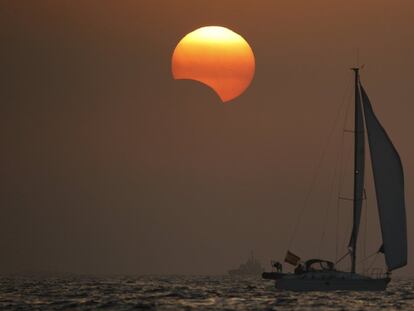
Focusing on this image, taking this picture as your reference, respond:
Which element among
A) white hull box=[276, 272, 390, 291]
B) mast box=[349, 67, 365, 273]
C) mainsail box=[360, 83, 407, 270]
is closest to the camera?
white hull box=[276, 272, 390, 291]

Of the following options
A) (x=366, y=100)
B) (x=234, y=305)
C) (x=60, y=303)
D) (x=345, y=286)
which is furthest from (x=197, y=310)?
(x=366, y=100)

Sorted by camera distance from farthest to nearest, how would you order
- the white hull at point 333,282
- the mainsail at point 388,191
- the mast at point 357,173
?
the mainsail at point 388,191 → the mast at point 357,173 → the white hull at point 333,282

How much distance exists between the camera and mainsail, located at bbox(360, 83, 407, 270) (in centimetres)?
9669

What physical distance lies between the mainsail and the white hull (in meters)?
2.17

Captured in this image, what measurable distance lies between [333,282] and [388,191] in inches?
364

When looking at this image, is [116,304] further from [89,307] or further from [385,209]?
[385,209]

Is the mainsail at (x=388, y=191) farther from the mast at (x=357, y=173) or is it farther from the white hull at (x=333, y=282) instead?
the white hull at (x=333, y=282)

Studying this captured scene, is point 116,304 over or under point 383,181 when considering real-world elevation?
under

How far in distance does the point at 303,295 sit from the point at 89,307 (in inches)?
859

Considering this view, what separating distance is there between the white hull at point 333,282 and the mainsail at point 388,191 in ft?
7.11

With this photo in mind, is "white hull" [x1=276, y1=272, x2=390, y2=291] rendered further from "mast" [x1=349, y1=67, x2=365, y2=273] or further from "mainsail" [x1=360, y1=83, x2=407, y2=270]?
"mainsail" [x1=360, y1=83, x2=407, y2=270]

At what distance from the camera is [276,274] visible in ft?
332

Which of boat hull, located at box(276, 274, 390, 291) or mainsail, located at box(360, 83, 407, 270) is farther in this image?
mainsail, located at box(360, 83, 407, 270)

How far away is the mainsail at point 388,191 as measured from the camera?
317 feet
